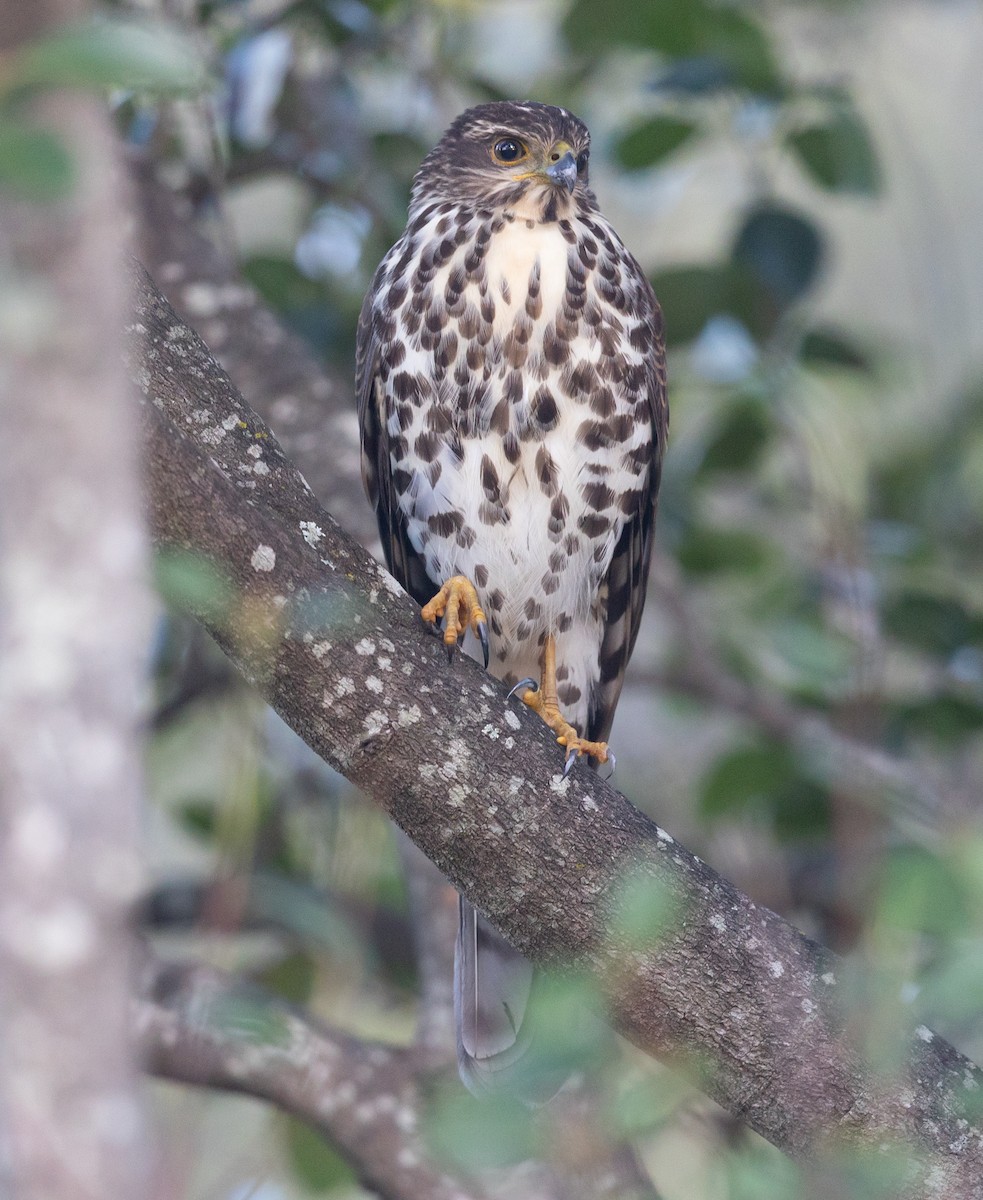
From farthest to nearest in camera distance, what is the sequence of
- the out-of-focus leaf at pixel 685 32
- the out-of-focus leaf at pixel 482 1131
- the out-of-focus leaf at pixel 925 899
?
the out-of-focus leaf at pixel 685 32 → the out-of-focus leaf at pixel 925 899 → the out-of-focus leaf at pixel 482 1131

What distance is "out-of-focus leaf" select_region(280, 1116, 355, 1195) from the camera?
338cm

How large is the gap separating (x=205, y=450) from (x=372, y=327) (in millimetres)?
1162

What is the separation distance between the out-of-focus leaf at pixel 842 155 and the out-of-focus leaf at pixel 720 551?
90cm

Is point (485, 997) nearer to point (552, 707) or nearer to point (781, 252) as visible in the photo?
point (552, 707)

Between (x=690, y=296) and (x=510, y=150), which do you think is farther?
(x=690, y=296)

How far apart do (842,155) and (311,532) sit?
6.62 ft

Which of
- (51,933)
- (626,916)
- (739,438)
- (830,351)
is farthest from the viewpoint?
(739,438)

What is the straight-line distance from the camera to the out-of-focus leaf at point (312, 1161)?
3377mm

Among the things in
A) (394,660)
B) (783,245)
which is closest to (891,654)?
(783,245)

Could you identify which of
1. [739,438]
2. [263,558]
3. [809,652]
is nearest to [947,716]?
[739,438]

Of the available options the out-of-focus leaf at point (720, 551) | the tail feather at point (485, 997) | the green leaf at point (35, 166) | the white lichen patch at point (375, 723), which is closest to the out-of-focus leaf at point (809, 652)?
the tail feather at point (485, 997)

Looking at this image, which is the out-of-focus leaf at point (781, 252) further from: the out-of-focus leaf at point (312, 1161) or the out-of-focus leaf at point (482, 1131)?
the out-of-focus leaf at point (482, 1131)

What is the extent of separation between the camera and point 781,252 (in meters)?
3.75

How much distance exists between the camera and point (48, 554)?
1031mm
